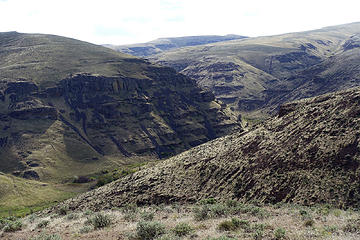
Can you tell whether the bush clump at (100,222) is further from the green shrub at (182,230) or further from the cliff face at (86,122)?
the cliff face at (86,122)

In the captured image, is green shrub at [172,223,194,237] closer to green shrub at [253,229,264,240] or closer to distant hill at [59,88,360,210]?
green shrub at [253,229,264,240]

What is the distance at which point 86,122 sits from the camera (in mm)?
165250

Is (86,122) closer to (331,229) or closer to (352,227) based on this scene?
(331,229)

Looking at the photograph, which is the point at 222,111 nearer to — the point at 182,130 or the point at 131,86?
the point at 182,130

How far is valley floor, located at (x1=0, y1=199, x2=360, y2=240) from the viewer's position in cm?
1867

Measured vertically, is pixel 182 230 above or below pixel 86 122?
above

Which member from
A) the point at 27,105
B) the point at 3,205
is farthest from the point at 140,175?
the point at 27,105

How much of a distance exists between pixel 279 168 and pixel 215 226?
682 inches

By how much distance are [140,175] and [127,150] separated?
326 ft

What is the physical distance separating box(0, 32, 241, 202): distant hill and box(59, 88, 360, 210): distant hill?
8658 centimetres

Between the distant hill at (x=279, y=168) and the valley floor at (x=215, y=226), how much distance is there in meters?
4.43

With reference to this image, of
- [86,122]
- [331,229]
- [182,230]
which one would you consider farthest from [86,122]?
[331,229]

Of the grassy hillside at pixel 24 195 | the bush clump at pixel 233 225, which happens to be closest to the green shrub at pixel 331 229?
the bush clump at pixel 233 225

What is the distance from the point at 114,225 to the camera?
25531 millimetres
